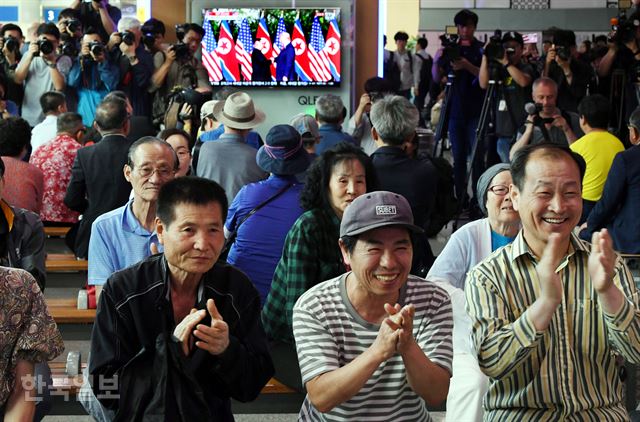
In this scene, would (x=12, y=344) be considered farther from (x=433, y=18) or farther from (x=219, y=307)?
(x=433, y=18)

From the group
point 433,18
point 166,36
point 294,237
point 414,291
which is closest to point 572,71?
point 166,36

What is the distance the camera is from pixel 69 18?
10.2 m

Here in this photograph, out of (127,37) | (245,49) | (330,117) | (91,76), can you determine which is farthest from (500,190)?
→ (245,49)

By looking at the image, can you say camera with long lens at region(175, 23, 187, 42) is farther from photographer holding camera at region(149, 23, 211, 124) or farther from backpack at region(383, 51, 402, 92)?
backpack at region(383, 51, 402, 92)

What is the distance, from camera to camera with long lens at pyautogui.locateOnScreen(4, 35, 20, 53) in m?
10.2

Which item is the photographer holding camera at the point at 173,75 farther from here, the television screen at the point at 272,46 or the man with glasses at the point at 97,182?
the man with glasses at the point at 97,182

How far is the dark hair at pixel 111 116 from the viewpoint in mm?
6309

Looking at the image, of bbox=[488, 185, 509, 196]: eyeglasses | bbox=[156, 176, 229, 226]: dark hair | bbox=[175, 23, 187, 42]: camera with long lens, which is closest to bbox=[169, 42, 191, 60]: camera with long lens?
bbox=[175, 23, 187, 42]: camera with long lens

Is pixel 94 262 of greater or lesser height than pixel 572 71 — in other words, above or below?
below

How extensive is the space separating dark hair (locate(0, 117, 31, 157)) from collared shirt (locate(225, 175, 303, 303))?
1.69 meters

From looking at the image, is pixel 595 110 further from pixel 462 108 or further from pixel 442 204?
pixel 462 108

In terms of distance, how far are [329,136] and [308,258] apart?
151 inches

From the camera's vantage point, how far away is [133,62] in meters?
9.84

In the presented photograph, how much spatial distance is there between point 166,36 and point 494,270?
29.7 feet
